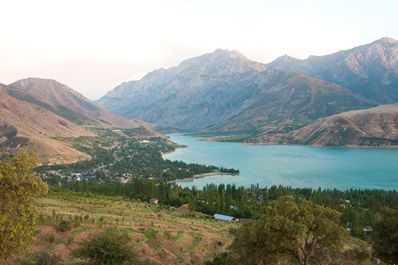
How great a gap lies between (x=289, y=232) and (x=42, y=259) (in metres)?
22.4

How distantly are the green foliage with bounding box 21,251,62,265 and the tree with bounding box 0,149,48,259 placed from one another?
8567mm

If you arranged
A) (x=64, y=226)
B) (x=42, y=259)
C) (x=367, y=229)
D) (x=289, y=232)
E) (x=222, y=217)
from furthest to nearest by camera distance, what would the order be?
1. (x=367, y=229)
2. (x=222, y=217)
3. (x=64, y=226)
4. (x=42, y=259)
5. (x=289, y=232)

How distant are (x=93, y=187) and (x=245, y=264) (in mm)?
100720

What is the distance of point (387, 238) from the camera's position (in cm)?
4806

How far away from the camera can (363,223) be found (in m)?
98.6

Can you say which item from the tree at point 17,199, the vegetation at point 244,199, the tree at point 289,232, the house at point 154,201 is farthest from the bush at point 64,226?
the house at point 154,201

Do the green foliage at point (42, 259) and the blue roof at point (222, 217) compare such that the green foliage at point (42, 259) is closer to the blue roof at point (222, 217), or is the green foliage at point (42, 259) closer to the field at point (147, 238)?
the field at point (147, 238)

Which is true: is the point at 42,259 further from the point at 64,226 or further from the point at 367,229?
the point at 367,229

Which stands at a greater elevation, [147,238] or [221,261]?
[147,238]

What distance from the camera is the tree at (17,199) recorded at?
85.3 feet

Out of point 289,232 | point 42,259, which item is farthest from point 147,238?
point 289,232

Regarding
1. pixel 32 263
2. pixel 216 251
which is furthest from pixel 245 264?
pixel 32 263

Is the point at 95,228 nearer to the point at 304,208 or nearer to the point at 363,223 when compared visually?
the point at 304,208

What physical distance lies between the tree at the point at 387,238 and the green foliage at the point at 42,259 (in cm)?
3761
